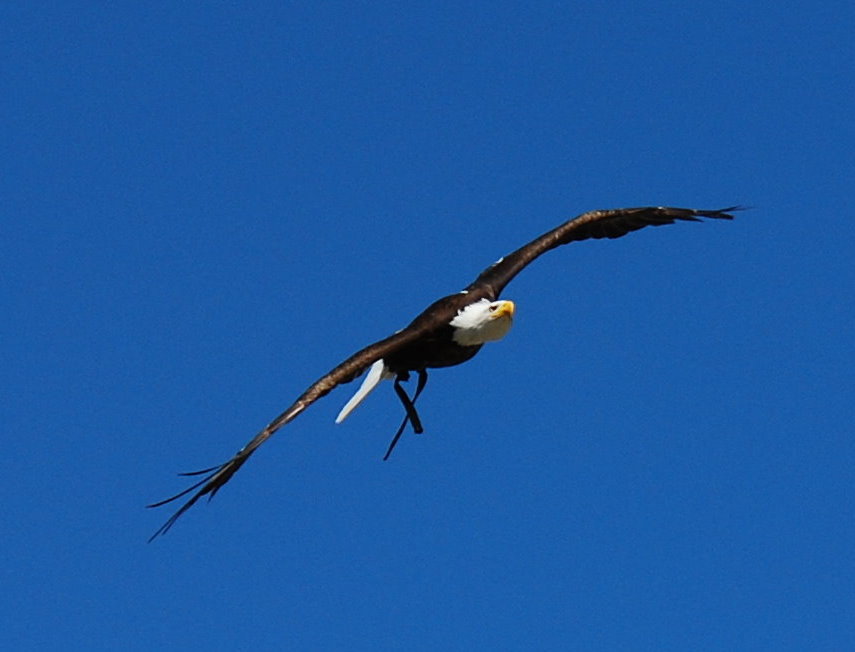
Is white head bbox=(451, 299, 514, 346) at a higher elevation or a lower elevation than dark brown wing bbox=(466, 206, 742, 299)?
lower

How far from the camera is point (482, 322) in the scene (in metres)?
15.9

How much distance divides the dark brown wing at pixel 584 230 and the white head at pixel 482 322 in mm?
783

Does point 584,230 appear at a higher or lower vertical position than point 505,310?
higher

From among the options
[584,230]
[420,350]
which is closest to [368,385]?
[420,350]

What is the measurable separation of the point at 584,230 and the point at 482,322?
3391mm

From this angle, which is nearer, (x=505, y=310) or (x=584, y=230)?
(x=505, y=310)

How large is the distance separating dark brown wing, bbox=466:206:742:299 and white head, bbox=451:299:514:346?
2.57ft

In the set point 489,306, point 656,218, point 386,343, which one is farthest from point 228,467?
point 656,218

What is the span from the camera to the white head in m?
15.9

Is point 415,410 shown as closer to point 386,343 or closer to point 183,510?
point 386,343

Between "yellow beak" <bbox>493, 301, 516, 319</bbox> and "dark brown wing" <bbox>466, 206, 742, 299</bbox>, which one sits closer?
"yellow beak" <bbox>493, 301, 516, 319</bbox>

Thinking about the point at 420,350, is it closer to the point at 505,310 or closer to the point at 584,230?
the point at 505,310

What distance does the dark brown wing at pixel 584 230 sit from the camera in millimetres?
17156

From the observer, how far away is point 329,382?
15164 mm
